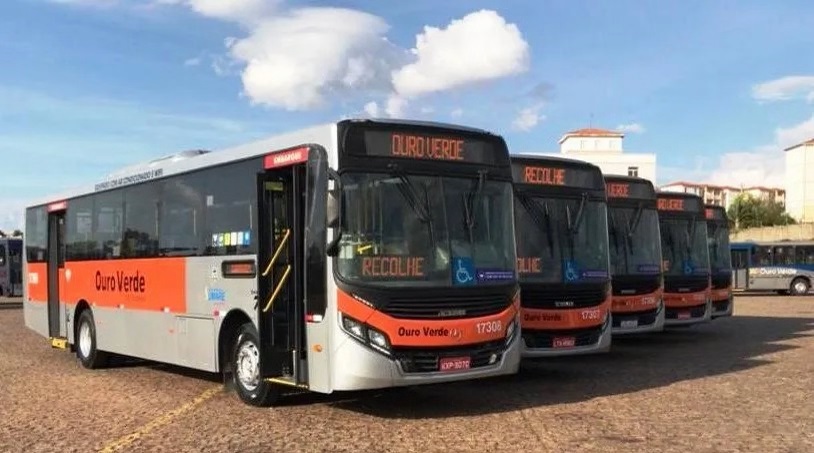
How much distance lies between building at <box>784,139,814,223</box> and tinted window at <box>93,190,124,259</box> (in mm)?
120105

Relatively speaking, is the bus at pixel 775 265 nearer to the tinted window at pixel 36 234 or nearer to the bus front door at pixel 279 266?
the tinted window at pixel 36 234

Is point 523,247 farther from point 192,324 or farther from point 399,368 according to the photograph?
point 192,324

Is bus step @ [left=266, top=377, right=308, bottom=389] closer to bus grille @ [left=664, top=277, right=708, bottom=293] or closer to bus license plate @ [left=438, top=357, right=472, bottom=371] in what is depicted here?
bus license plate @ [left=438, top=357, right=472, bottom=371]

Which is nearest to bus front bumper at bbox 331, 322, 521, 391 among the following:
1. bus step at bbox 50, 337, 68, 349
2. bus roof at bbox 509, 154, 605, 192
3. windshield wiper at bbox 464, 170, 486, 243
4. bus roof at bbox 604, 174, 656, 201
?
windshield wiper at bbox 464, 170, 486, 243

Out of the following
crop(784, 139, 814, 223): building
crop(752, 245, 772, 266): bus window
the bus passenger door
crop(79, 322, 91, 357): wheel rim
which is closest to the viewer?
crop(79, 322, 91, 357): wheel rim

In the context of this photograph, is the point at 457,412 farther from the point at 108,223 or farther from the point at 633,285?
the point at 108,223

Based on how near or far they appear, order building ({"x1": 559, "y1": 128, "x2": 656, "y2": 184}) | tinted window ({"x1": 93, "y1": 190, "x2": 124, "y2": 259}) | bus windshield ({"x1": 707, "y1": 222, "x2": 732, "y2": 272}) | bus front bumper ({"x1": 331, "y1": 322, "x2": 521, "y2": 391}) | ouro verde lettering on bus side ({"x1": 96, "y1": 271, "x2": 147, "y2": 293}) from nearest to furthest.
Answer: bus front bumper ({"x1": 331, "y1": 322, "x2": 521, "y2": 391}), ouro verde lettering on bus side ({"x1": 96, "y1": 271, "x2": 147, "y2": 293}), tinted window ({"x1": 93, "y1": 190, "x2": 124, "y2": 259}), bus windshield ({"x1": 707, "y1": 222, "x2": 732, "y2": 272}), building ({"x1": 559, "y1": 128, "x2": 656, "y2": 184})

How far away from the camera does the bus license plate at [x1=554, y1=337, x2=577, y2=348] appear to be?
11141 millimetres

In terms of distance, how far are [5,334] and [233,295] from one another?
1322 centimetres

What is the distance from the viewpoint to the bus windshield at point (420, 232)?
837 cm

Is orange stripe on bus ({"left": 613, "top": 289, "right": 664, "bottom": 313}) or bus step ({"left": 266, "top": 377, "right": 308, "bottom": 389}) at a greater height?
orange stripe on bus ({"left": 613, "top": 289, "right": 664, "bottom": 313})

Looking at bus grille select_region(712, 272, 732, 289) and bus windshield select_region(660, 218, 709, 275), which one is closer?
bus windshield select_region(660, 218, 709, 275)

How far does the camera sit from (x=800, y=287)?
40.1 meters

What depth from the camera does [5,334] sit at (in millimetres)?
20516
